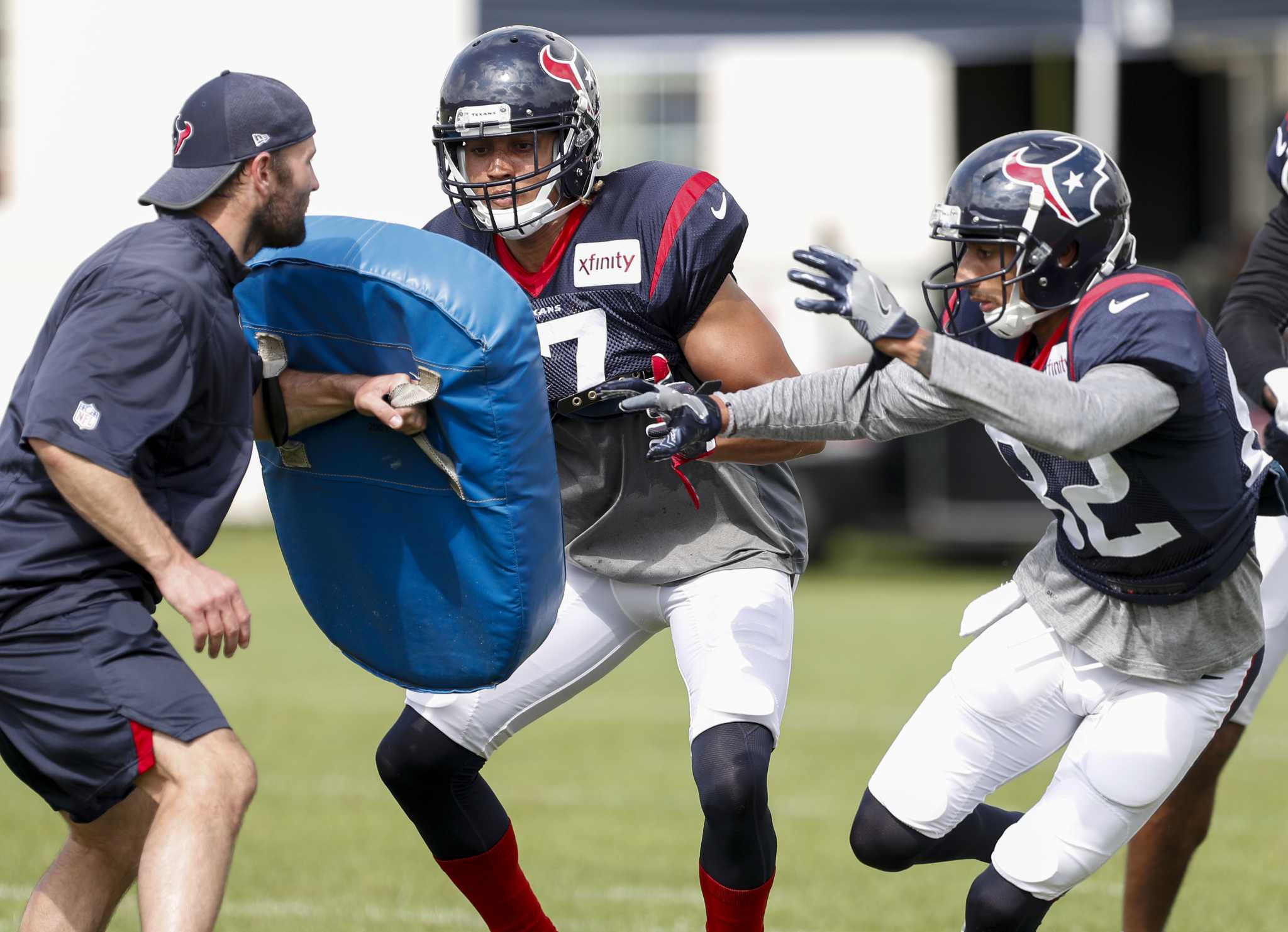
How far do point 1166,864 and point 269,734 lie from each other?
4.33 m

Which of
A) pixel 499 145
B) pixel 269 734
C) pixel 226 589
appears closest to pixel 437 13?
pixel 269 734

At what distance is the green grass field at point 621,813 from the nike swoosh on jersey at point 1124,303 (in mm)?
2144

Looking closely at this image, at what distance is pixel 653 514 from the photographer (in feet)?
13.1

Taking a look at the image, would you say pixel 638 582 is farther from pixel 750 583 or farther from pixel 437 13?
pixel 437 13

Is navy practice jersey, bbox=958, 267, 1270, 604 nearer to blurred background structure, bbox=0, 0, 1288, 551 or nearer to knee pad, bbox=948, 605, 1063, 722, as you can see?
knee pad, bbox=948, 605, 1063, 722

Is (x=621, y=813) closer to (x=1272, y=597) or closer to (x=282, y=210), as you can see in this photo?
(x=1272, y=597)

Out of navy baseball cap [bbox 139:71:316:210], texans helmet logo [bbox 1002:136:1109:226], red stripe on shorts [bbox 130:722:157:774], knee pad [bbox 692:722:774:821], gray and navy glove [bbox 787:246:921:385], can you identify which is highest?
navy baseball cap [bbox 139:71:316:210]

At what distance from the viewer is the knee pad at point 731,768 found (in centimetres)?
359

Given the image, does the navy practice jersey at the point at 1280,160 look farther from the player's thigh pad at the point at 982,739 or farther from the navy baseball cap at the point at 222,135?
the navy baseball cap at the point at 222,135

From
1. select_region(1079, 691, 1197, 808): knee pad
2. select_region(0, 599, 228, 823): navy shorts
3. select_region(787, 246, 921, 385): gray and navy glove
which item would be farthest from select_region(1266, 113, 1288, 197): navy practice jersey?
select_region(0, 599, 228, 823): navy shorts

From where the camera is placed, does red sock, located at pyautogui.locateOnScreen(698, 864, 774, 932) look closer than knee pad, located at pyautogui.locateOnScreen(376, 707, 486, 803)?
Yes

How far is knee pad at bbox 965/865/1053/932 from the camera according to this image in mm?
3377

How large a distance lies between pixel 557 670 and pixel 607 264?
0.95 m

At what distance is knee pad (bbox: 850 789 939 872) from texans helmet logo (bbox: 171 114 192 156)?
1.90m
